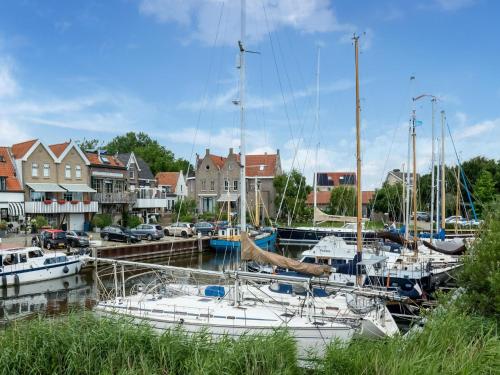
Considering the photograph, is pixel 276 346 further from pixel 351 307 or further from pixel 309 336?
pixel 351 307

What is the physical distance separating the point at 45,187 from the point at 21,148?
531cm

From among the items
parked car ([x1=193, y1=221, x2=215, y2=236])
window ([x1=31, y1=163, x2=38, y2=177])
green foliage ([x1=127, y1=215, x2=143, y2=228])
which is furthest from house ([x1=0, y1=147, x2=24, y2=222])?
parked car ([x1=193, y1=221, x2=215, y2=236])

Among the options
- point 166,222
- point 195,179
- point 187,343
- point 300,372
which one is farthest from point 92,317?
point 195,179

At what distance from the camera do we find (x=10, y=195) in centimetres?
4231

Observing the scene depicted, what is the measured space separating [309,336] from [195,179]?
5992cm

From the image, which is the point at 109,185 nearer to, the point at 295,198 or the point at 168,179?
the point at 295,198

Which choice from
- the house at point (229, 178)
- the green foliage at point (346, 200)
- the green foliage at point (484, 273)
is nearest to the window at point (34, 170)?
the house at point (229, 178)

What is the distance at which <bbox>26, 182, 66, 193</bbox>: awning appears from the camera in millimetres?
44125

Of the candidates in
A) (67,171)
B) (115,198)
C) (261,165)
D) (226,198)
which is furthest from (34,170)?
(261,165)

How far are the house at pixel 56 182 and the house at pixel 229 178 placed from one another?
22511 mm

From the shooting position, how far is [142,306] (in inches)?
563

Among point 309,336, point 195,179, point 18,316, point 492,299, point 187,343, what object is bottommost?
point 18,316

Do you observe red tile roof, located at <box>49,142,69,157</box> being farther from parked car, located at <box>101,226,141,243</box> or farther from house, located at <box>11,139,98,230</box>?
parked car, located at <box>101,226,141,243</box>

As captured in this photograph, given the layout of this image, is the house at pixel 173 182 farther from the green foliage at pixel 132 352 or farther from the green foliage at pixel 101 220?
the green foliage at pixel 132 352
